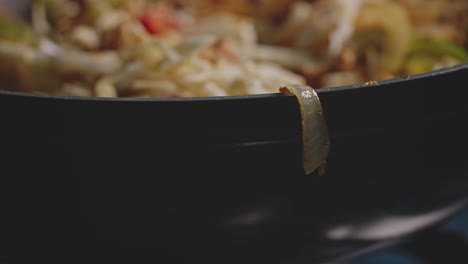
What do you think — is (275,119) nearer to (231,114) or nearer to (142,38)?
(231,114)

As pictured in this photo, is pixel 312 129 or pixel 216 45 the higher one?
pixel 216 45

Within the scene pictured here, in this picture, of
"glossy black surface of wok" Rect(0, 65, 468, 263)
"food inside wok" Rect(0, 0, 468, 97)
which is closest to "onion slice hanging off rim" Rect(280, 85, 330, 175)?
"glossy black surface of wok" Rect(0, 65, 468, 263)

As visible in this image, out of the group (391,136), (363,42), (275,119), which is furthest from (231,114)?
(363,42)

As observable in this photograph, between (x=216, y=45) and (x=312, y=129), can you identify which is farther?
(x=216, y=45)

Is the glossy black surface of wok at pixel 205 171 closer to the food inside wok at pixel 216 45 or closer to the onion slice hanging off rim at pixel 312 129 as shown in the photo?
the onion slice hanging off rim at pixel 312 129

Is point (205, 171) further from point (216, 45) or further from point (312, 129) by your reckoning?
point (216, 45)

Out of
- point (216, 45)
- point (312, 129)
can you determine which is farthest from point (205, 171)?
point (216, 45)

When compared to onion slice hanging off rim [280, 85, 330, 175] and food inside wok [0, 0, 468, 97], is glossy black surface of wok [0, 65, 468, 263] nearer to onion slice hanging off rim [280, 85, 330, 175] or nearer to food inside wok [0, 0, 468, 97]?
onion slice hanging off rim [280, 85, 330, 175]
